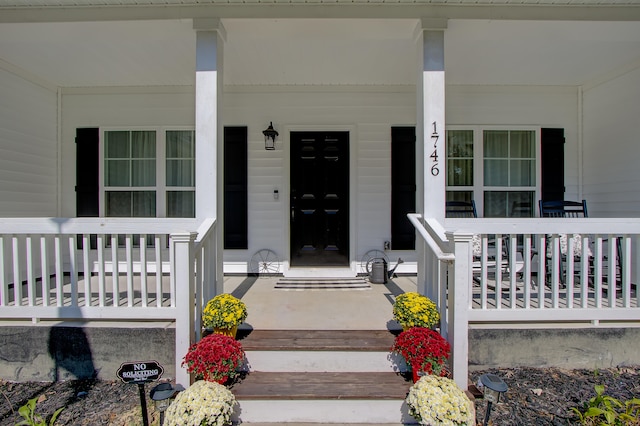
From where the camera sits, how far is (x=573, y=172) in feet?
15.1

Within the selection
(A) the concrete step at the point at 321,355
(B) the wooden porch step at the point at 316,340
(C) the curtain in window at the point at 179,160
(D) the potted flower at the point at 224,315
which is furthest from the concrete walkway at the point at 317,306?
(C) the curtain in window at the point at 179,160

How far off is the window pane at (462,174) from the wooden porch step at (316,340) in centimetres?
277

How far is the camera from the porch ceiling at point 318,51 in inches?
117

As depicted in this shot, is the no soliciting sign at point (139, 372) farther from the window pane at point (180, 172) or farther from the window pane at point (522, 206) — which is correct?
the window pane at point (522, 206)

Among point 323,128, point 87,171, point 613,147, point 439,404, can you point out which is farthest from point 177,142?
point 613,147

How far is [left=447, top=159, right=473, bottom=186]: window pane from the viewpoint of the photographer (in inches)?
180

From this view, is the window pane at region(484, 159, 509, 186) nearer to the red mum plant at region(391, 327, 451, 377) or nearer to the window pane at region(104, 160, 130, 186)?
the red mum plant at region(391, 327, 451, 377)

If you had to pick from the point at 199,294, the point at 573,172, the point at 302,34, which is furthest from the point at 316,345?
the point at 573,172

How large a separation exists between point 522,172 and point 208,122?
4.14 meters

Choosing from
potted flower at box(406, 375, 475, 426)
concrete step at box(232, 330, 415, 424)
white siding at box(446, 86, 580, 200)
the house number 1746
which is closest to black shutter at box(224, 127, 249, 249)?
concrete step at box(232, 330, 415, 424)

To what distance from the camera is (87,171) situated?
458 cm

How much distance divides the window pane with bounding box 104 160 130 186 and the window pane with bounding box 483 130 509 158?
195 inches

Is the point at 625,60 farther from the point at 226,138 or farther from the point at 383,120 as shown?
the point at 226,138

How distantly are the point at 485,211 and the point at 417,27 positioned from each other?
2723 millimetres
